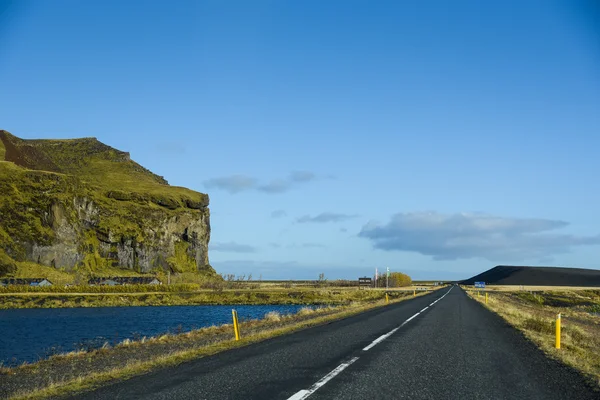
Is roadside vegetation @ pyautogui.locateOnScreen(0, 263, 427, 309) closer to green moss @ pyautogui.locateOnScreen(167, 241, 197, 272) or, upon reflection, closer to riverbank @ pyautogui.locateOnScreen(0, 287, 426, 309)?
riverbank @ pyautogui.locateOnScreen(0, 287, 426, 309)

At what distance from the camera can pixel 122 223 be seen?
148500 millimetres

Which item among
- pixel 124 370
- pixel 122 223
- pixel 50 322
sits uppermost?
pixel 122 223

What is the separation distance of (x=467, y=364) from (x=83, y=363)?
458 inches

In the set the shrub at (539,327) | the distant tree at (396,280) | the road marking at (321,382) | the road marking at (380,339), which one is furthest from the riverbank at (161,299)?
the distant tree at (396,280)

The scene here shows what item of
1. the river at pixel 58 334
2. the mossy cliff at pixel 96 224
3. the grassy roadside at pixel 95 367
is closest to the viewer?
the grassy roadside at pixel 95 367

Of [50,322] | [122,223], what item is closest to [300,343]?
[50,322]

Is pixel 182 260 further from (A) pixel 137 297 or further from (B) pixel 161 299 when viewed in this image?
(B) pixel 161 299

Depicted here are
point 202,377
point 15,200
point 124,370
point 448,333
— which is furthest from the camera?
A: point 15,200

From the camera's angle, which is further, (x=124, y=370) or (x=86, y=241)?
(x=86, y=241)

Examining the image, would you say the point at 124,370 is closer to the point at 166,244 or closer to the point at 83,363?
the point at 83,363

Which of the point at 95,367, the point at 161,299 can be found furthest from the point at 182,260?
the point at 95,367

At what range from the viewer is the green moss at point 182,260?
152m

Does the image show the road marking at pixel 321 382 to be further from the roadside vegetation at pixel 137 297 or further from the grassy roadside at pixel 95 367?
the roadside vegetation at pixel 137 297

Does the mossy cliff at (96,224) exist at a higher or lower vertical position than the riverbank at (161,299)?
A: higher
